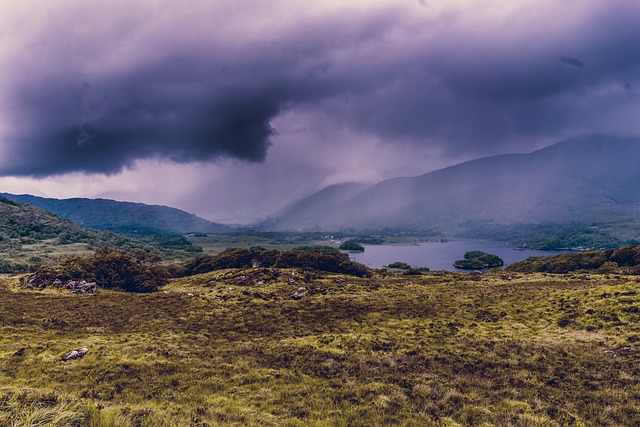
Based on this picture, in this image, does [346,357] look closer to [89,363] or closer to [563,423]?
[563,423]

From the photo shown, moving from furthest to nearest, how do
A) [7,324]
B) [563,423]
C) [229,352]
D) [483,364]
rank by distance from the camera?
[7,324], [229,352], [483,364], [563,423]

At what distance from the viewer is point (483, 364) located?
22500mm

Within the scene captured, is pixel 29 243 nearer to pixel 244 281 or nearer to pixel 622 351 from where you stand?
pixel 244 281

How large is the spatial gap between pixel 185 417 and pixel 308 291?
39.3 m

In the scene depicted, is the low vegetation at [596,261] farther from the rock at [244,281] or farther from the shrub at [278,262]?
the rock at [244,281]

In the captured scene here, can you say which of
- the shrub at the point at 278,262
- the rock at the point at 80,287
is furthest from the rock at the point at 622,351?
the rock at the point at 80,287

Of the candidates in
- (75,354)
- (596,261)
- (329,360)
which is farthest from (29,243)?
(596,261)

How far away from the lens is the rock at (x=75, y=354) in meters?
23.7

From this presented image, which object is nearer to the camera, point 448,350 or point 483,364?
point 483,364

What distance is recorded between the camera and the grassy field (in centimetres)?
1538

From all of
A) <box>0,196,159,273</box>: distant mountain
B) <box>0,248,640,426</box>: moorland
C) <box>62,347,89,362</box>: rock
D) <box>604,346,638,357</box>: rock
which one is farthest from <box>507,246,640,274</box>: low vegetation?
<box>0,196,159,273</box>: distant mountain

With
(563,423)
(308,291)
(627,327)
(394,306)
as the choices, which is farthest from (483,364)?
(308,291)

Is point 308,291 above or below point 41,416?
below

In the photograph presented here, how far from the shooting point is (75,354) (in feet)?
78.8
